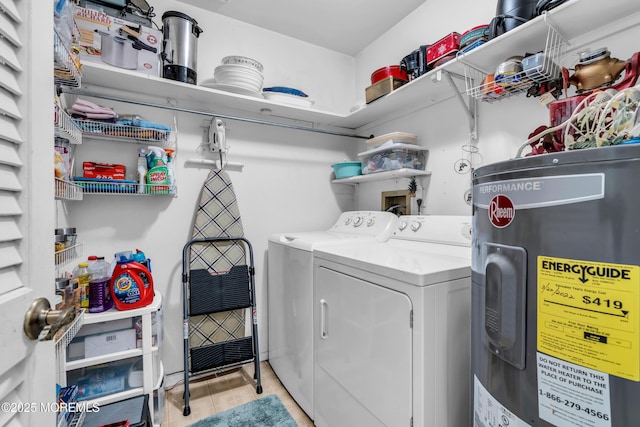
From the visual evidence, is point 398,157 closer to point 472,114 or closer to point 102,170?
point 472,114

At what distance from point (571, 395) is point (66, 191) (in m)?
1.89

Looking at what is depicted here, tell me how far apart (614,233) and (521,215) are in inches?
6.7

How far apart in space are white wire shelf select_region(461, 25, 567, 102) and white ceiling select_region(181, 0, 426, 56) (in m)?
1.06

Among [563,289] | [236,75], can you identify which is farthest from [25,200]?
[236,75]

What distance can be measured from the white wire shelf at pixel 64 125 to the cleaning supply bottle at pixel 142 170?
1.25 feet

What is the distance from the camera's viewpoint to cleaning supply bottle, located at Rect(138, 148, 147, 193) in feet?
6.07

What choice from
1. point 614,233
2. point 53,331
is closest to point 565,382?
point 614,233

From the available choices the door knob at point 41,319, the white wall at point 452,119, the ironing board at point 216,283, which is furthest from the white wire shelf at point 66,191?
the white wall at point 452,119

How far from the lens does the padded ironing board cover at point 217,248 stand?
2.09 metres

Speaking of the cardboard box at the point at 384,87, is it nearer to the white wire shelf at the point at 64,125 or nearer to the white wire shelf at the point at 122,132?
the white wire shelf at the point at 122,132

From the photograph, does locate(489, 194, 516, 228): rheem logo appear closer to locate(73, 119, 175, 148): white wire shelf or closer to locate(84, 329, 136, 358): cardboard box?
locate(84, 329, 136, 358): cardboard box

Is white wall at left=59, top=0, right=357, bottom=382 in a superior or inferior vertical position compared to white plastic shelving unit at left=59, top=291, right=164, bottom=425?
superior

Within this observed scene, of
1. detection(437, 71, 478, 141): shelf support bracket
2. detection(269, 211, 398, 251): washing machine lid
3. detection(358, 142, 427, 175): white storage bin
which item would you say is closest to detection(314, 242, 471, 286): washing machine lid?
detection(269, 211, 398, 251): washing machine lid

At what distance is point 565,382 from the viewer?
0.65 meters
